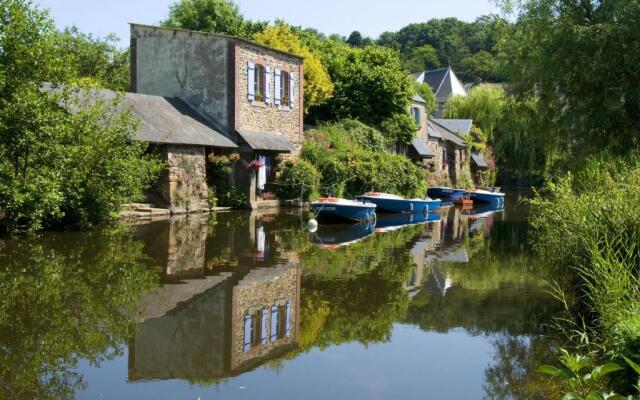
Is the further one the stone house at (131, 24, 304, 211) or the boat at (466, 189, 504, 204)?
the boat at (466, 189, 504, 204)

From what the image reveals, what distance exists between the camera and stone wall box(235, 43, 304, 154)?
85.0 ft

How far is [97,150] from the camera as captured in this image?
55.2ft

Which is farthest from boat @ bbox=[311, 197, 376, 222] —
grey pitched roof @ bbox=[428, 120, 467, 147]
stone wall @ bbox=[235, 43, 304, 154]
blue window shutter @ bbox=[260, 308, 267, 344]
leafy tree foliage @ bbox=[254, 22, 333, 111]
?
grey pitched roof @ bbox=[428, 120, 467, 147]

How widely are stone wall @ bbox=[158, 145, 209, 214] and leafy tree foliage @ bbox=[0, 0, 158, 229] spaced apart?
204 inches

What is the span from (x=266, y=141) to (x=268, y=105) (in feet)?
6.27

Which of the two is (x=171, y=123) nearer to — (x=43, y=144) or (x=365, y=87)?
(x=43, y=144)

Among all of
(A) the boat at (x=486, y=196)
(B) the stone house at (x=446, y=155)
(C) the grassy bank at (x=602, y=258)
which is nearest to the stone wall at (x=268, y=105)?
(A) the boat at (x=486, y=196)

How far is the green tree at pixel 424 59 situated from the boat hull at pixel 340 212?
7593cm

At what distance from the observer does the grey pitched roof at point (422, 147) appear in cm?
4079

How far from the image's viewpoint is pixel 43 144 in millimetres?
15195

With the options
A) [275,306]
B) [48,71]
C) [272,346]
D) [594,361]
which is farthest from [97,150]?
[594,361]

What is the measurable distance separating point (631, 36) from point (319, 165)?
586 inches

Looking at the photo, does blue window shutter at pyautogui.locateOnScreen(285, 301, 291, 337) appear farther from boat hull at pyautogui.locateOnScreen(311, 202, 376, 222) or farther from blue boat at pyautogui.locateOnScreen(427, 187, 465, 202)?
blue boat at pyautogui.locateOnScreen(427, 187, 465, 202)

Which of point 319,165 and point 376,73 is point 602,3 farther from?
point 376,73
